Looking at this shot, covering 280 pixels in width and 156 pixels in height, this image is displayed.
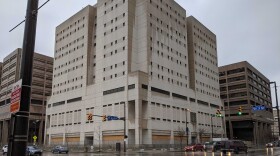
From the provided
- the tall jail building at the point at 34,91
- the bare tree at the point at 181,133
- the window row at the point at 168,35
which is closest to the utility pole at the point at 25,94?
the window row at the point at 168,35

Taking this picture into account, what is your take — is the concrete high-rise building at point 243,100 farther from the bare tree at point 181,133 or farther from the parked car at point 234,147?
the parked car at point 234,147

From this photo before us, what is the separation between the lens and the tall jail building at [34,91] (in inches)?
5271

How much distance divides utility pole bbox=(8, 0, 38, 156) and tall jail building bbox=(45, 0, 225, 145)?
75.2 m

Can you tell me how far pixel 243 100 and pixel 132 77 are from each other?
72.5m

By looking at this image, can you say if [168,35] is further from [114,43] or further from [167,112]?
[167,112]

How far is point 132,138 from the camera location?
86.3 metres

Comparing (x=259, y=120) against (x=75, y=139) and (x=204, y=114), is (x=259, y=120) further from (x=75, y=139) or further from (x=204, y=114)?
(x=75, y=139)

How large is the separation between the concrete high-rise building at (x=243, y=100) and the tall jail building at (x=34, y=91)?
82.1 meters

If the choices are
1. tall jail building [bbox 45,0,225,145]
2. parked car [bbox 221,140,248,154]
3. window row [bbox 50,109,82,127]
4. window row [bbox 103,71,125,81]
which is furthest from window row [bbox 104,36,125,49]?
parked car [bbox 221,140,248,154]

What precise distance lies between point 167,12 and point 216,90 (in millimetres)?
41672

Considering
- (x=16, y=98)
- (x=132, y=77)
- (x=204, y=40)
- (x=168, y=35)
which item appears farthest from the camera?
(x=204, y=40)

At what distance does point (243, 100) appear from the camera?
13912cm

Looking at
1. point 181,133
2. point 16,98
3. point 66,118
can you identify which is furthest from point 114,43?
point 16,98

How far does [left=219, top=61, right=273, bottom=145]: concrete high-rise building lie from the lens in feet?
452
